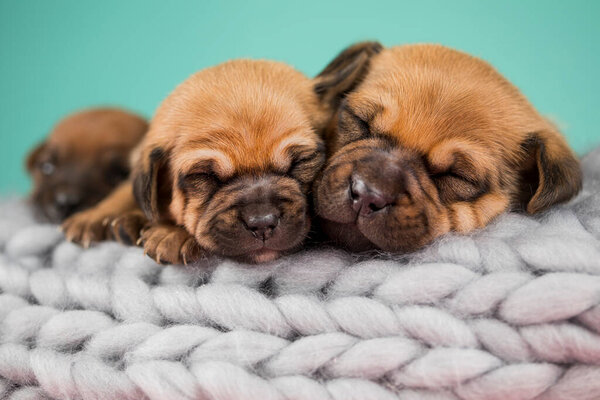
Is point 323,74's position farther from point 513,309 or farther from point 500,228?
point 513,309

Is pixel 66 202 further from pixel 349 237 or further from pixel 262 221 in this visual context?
pixel 349 237

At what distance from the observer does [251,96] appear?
6.36 ft

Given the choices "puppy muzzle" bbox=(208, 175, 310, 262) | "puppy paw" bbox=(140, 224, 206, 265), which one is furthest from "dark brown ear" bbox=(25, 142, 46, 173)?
"puppy muzzle" bbox=(208, 175, 310, 262)

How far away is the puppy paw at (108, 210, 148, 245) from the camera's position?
202 cm

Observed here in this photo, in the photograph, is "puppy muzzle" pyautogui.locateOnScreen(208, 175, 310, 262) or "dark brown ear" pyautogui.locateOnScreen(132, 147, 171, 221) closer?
"puppy muzzle" pyautogui.locateOnScreen(208, 175, 310, 262)

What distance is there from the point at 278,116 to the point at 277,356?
2.83 feet

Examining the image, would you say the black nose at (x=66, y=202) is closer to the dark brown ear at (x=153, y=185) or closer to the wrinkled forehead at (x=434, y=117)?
the dark brown ear at (x=153, y=185)

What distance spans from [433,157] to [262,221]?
56 cm

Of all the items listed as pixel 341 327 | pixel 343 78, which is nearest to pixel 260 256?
pixel 341 327

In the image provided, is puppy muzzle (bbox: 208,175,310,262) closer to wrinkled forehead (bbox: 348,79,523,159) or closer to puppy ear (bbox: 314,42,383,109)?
wrinkled forehead (bbox: 348,79,523,159)

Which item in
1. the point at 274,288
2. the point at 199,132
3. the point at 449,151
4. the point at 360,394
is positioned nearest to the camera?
the point at 360,394

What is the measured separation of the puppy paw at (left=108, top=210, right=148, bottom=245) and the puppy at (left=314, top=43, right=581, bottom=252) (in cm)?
70

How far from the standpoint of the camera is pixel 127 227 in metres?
2.04

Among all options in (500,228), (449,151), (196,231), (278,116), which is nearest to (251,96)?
(278,116)
